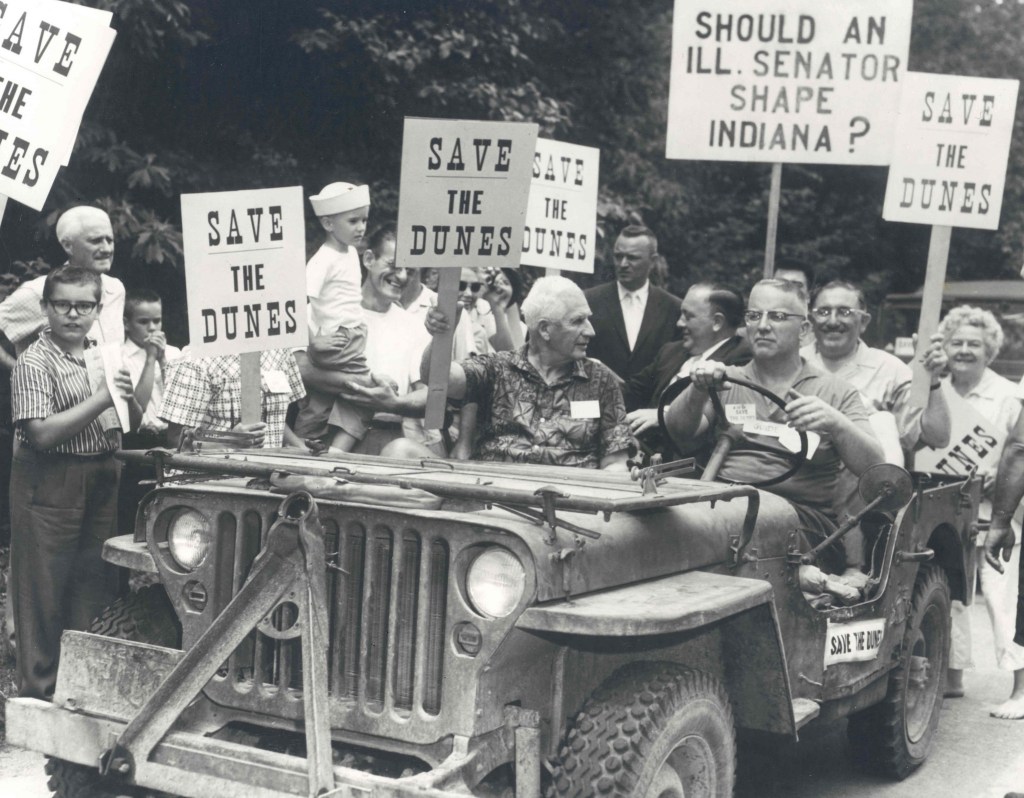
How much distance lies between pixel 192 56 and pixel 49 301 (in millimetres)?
6816

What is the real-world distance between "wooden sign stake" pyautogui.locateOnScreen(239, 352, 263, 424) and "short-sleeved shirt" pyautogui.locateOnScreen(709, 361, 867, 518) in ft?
6.28

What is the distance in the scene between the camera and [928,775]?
5977mm

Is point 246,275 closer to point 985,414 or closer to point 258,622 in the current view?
point 258,622

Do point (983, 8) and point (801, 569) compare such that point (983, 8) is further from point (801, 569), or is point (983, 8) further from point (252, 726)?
point (252, 726)

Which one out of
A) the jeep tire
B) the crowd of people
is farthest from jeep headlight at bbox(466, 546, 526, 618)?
the crowd of people

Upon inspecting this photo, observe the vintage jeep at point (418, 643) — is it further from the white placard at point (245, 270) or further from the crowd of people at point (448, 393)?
the white placard at point (245, 270)

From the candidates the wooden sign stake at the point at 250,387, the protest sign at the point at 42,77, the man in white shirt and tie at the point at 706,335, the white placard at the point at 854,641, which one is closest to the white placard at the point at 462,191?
the wooden sign stake at the point at 250,387

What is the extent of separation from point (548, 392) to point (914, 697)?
2160 mm

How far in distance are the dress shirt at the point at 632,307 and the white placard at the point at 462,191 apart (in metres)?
2.18

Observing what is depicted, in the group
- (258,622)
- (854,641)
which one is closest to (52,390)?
(258,622)

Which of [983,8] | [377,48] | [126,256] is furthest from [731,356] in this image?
[983,8]

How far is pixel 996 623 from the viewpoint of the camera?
7.24 m

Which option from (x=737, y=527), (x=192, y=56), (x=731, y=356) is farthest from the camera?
(x=192, y=56)

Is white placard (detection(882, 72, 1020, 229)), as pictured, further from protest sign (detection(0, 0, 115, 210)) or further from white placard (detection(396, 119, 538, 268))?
protest sign (detection(0, 0, 115, 210))
